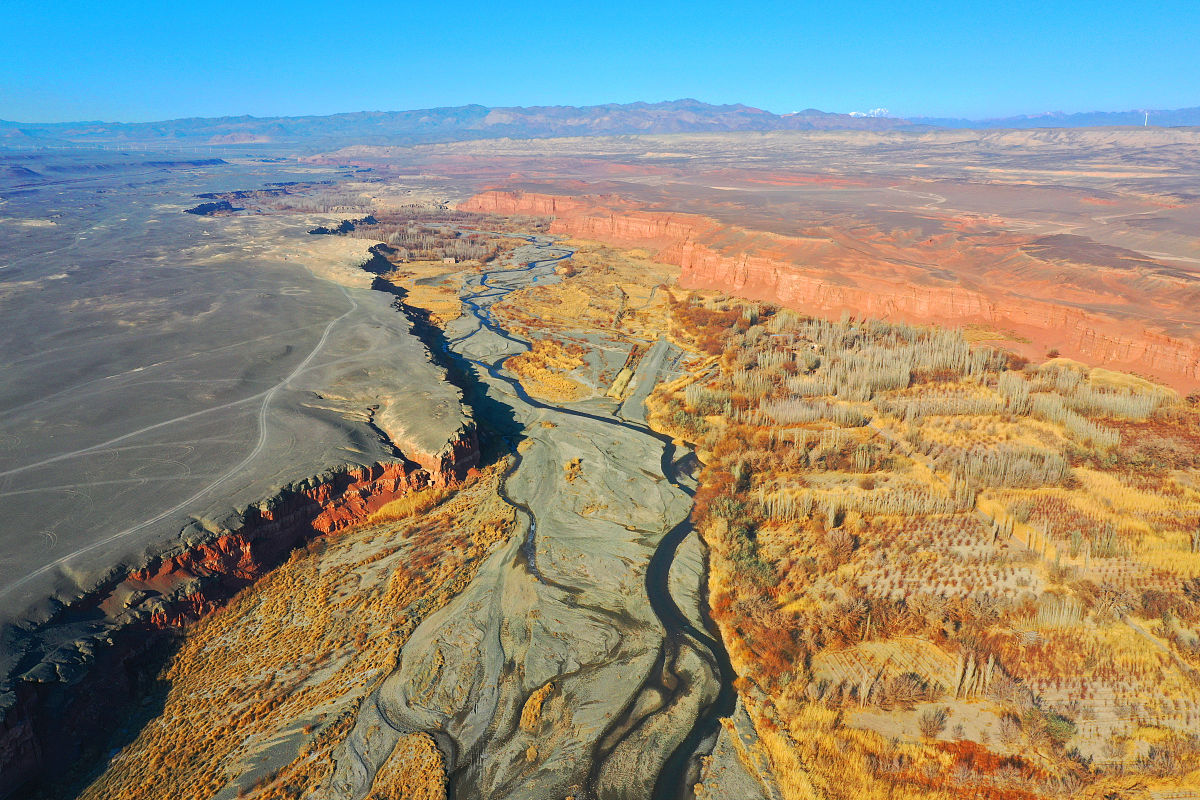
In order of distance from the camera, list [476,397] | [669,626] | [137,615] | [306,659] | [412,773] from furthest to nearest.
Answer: [476,397]
[669,626]
[306,659]
[137,615]
[412,773]

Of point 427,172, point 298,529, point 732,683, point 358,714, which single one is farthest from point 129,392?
point 427,172

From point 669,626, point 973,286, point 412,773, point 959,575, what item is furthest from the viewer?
point 973,286

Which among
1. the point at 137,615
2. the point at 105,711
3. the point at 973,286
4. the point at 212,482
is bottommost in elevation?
the point at 105,711

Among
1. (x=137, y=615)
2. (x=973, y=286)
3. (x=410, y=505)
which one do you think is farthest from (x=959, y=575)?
(x=973, y=286)

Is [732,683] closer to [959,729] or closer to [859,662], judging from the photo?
[859,662]

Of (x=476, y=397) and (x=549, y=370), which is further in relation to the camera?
(x=549, y=370)

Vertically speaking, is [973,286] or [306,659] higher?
[973,286]

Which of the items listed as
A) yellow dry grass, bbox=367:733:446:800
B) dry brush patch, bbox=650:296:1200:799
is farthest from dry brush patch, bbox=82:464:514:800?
dry brush patch, bbox=650:296:1200:799

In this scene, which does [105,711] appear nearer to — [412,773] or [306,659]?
[306,659]

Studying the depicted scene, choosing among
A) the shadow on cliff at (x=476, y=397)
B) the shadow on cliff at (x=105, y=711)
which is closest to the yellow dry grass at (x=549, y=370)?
the shadow on cliff at (x=476, y=397)
